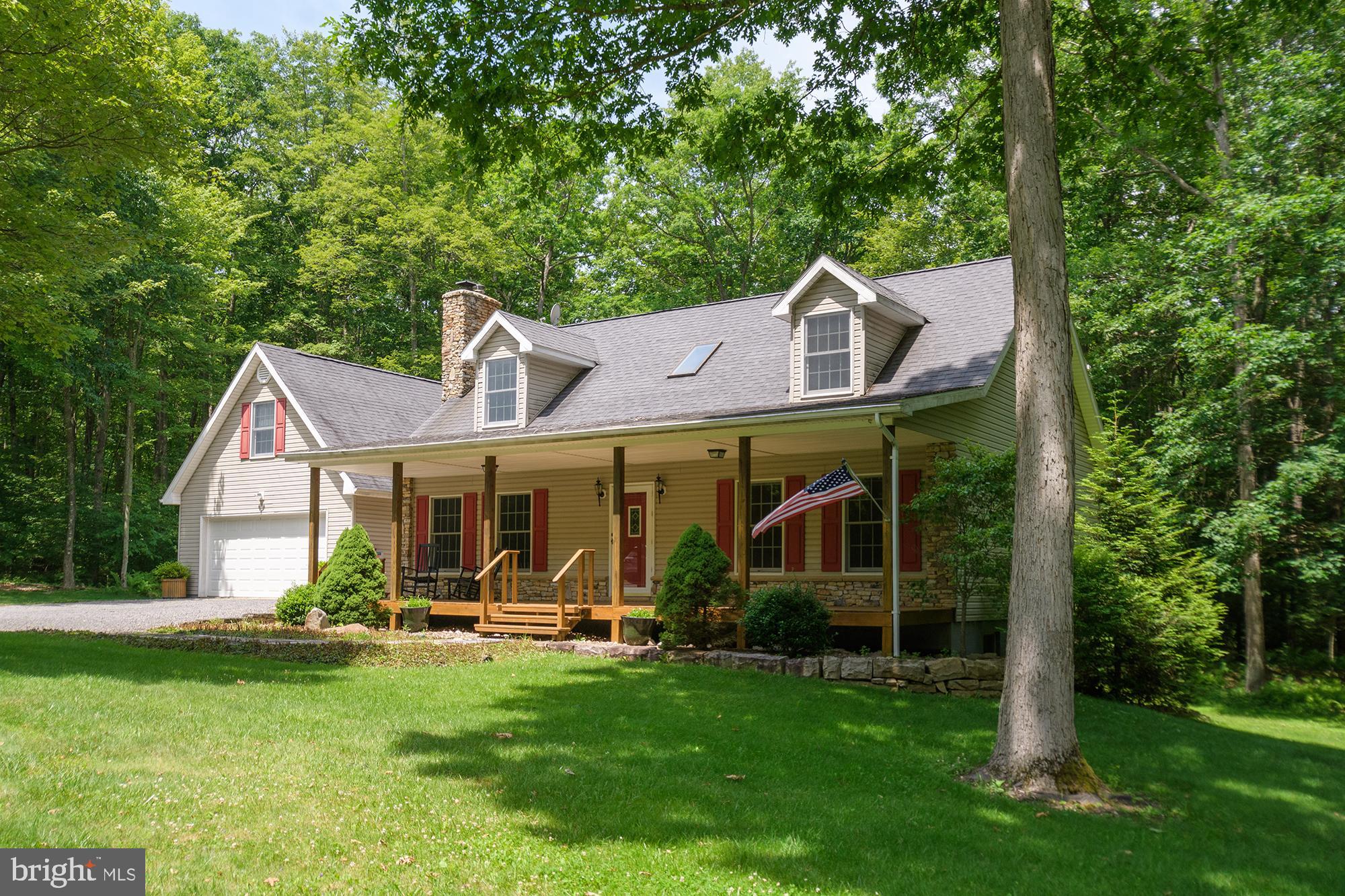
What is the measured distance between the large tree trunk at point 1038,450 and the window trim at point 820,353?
620 centimetres

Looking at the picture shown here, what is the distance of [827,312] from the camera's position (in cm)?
1424

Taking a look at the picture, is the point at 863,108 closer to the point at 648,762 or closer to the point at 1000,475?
the point at 1000,475

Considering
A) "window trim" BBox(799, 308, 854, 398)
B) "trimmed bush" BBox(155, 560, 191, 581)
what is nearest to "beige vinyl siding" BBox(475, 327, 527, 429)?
"window trim" BBox(799, 308, 854, 398)

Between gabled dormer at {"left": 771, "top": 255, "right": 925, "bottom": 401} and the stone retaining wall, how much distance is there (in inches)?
168

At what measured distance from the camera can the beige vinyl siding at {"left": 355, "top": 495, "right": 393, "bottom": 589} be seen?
22750 mm

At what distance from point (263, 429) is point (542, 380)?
9937mm

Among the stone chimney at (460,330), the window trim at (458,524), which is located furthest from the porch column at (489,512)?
the stone chimney at (460,330)

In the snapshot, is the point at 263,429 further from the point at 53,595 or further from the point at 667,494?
the point at 667,494

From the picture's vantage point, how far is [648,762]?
6.92 meters

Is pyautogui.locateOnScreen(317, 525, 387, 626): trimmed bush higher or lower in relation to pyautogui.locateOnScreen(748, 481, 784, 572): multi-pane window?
lower

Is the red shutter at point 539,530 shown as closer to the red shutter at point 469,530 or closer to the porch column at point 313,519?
the red shutter at point 469,530

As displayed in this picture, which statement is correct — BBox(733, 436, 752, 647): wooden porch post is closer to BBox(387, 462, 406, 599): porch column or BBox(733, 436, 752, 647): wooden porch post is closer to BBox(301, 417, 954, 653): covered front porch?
BBox(301, 417, 954, 653): covered front porch

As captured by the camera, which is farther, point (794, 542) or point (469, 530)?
point (469, 530)

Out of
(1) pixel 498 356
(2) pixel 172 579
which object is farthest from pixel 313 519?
(2) pixel 172 579
